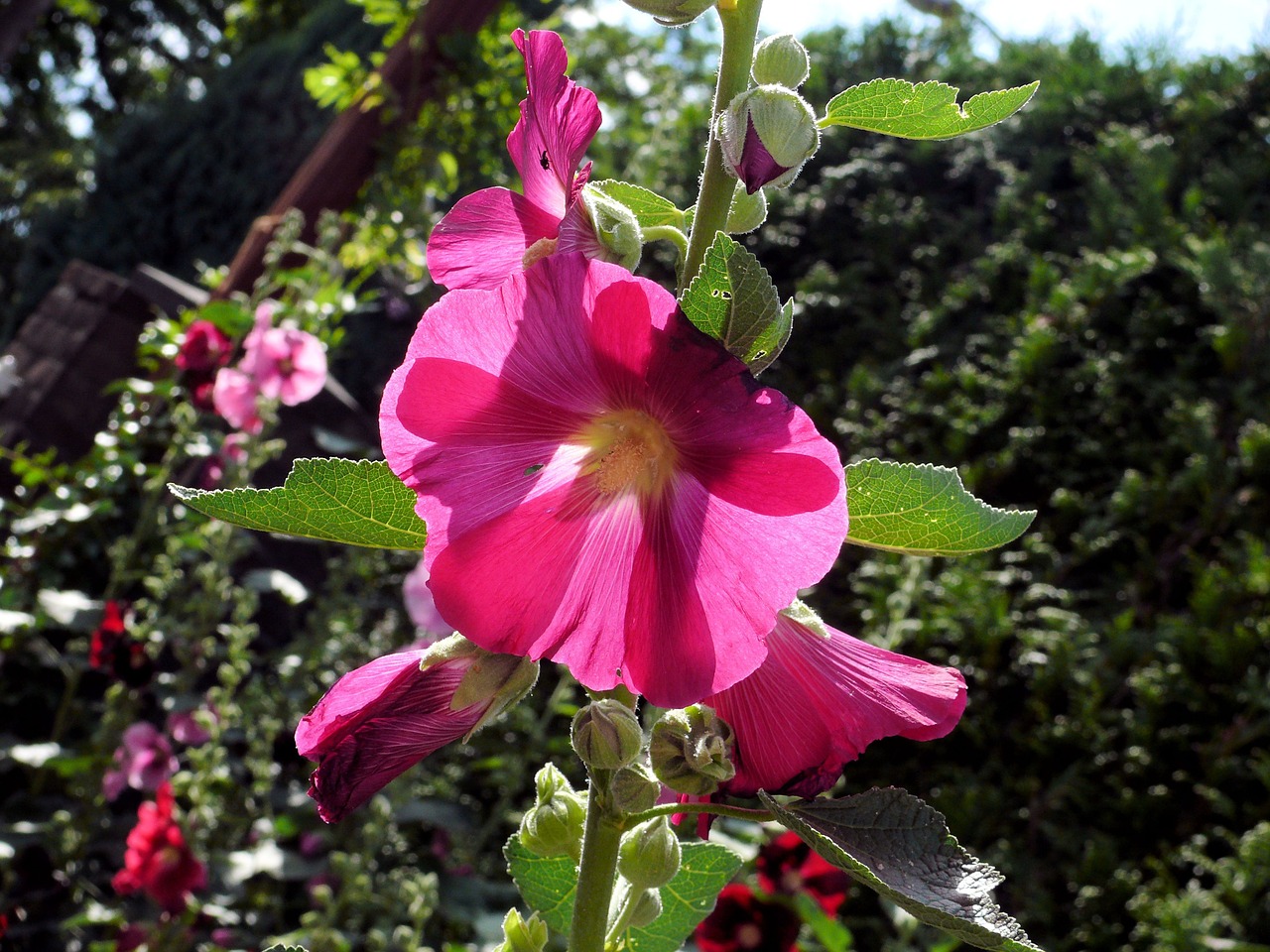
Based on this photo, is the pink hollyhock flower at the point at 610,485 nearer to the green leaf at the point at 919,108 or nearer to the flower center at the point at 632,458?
the flower center at the point at 632,458

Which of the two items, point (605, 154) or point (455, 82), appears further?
point (605, 154)

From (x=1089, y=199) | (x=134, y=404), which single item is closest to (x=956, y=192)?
(x=1089, y=199)

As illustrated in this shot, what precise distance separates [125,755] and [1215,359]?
279cm

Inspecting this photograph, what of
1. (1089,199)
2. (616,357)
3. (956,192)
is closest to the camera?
(616,357)

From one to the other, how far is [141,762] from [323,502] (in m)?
1.67

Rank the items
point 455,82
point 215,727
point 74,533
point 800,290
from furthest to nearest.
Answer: point 800,290, point 455,82, point 74,533, point 215,727

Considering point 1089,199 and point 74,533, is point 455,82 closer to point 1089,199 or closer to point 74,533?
point 74,533

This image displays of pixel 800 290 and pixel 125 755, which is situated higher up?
pixel 800 290

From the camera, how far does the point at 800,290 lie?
3562 millimetres

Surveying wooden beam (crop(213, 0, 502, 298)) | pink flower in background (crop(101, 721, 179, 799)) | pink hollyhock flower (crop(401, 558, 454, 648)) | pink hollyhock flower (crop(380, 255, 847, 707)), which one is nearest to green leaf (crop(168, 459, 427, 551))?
pink hollyhock flower (crop(380, 255, 847, 707))


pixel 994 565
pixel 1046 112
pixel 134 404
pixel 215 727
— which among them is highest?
pixel 1046 112

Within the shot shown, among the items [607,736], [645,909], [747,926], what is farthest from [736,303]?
[747,926]

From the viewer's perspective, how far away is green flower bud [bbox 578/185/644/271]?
0.49 m

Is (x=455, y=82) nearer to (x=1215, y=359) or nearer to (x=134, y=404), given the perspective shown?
(x=134, y=404)
